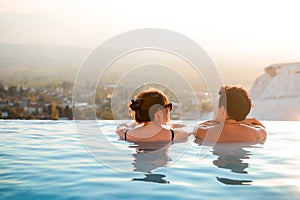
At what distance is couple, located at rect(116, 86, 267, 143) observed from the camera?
16.6ft

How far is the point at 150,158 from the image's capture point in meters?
3.94

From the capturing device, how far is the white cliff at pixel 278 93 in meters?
29.1

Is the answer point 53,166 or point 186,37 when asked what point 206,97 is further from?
point 53,166

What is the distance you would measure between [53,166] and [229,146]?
230cm

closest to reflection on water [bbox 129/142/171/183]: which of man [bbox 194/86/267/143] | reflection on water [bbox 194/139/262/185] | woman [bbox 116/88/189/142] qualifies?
woman [bbox 116/88/189/142]

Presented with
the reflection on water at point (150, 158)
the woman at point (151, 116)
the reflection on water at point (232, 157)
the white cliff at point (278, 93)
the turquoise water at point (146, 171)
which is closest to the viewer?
the turquoise water at point (146, 171)

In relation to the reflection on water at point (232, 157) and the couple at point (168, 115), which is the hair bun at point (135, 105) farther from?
the reflection on water at point (232, 157)

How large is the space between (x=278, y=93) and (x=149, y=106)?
29.7 meters

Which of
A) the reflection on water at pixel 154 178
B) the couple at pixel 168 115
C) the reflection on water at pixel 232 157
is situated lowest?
the reflection on water at pixel 154 178

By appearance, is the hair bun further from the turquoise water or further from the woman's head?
the turquoise water

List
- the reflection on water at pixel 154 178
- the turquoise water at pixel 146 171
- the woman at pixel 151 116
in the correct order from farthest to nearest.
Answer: the woman at pixel 151 116, the reflection on water at pixel 154 178, the turquoise water at pixel 146 171

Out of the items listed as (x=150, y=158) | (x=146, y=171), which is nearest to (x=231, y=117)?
(x=150, y=158)

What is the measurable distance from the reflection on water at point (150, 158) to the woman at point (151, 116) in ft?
0.43

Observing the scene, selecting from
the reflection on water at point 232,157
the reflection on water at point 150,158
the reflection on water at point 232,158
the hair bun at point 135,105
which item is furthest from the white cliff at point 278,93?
the reflection on water at point 150,158
